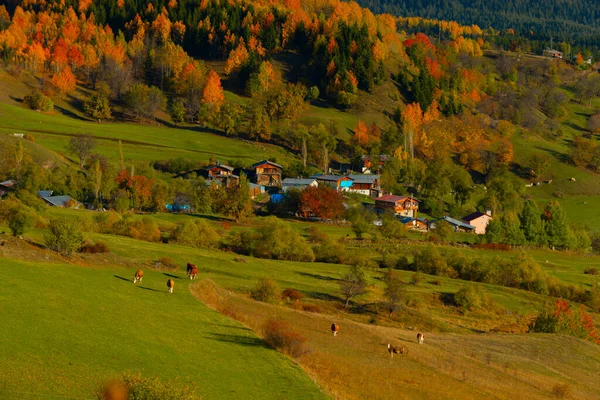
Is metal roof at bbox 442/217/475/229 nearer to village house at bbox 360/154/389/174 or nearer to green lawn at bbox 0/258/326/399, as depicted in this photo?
village house at bbox 360/154/389/174

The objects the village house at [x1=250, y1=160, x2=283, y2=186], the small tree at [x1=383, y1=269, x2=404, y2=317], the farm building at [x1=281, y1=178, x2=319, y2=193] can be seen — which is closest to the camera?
the small tree at [x1=383, y1=269, x2=404, y2=317]

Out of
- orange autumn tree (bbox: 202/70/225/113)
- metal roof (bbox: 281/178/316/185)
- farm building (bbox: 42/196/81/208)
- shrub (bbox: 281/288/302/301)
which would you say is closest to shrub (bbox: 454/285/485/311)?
shrub (bbox: 281/288/302/301)

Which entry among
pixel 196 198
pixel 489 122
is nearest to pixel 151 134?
pixel 196 198

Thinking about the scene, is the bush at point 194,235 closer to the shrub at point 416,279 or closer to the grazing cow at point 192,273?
the shrub at point 416,279

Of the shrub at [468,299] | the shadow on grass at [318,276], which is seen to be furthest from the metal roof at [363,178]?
the shrub at [468,299]

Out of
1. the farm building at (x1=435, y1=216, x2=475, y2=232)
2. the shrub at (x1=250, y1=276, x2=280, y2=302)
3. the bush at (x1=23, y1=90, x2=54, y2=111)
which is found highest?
the bush at (x1=23, y1=90, x2=54, y2=111)

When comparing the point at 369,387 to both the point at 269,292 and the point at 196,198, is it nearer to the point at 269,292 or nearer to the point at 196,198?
the point at 269,292
